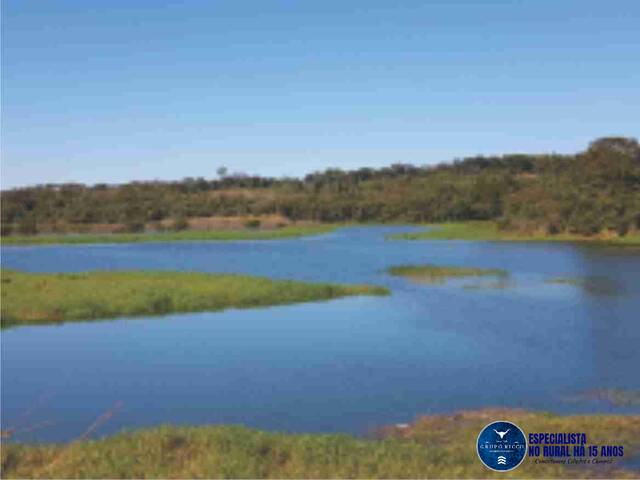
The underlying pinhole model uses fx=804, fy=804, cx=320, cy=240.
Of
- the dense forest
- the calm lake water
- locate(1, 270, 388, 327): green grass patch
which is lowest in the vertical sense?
the calm lake water

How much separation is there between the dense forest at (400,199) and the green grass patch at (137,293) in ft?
97.1

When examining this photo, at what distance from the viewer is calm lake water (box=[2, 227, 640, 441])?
1143cm

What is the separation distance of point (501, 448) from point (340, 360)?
6332 mm

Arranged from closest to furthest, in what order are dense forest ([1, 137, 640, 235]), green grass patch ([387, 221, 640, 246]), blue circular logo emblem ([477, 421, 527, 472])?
1. blue circular logo emblem ([477, 421, 527, 472])
2. green grass patch ([387, 221, 640, 246])
3. dense forest ([1, 137, 640, 235])

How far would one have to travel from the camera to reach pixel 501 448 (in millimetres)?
8500


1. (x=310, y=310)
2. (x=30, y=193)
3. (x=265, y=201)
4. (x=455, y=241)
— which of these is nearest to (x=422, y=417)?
(x=310, y=310)

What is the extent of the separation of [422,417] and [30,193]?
87.4 metres

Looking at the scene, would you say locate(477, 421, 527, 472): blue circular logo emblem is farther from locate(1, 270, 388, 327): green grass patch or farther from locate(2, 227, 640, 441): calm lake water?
locate(1, 270, 388, 327): green grass patch

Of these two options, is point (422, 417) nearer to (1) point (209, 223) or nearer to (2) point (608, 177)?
(2) point (608, 177)

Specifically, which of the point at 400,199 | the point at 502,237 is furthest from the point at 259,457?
the point at 400,199

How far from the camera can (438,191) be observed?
79.0 meters

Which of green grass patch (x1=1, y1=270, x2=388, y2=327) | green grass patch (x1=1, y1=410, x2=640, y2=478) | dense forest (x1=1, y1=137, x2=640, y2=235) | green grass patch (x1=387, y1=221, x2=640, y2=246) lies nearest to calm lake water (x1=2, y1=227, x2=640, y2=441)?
green grass patch (x1=1, y1=270, x2=388, y2=327)

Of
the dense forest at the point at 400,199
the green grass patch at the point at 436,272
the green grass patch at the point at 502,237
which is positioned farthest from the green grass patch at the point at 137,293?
the dense forest at the point at 400,199

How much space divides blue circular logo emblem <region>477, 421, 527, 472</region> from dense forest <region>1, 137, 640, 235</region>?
40.9 meters
